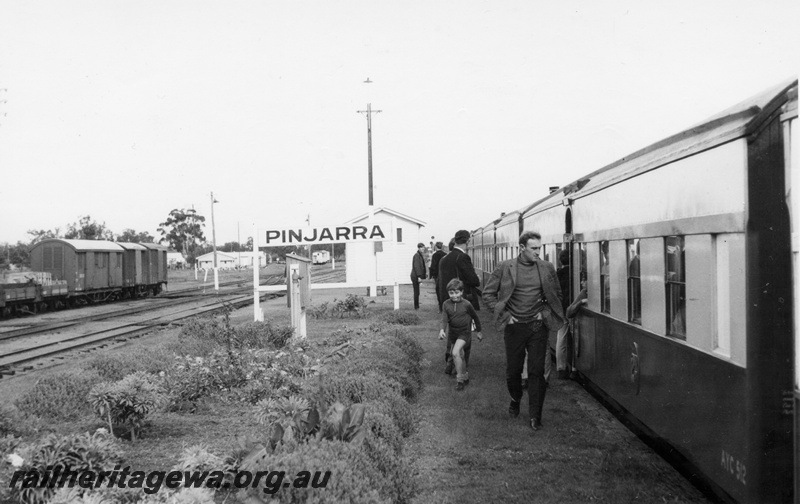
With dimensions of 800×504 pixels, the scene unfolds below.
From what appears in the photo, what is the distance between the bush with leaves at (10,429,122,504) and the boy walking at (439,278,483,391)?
4.83m

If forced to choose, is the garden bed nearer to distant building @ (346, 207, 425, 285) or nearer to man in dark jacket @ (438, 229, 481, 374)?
man in dark jacket @ (438, 229, 481, 374)

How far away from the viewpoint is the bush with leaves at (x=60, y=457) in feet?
15.0

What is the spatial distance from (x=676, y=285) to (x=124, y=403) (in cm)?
476

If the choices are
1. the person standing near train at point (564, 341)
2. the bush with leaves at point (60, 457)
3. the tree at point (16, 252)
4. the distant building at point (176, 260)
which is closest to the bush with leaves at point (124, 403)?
the bush with leaves at point (60, 457)

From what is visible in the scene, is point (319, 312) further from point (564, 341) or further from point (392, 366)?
point (392, 366)

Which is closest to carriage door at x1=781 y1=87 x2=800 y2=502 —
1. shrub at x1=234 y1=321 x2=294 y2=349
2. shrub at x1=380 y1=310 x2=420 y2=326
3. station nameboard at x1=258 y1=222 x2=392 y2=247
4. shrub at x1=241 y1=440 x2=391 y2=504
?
shrub at x1=241 y1=440 x2=391 y2=504

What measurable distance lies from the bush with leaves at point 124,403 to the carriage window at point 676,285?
14.8 feet

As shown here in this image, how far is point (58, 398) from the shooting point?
8453 millimetres

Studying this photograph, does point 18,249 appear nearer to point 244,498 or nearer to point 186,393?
point 186,393

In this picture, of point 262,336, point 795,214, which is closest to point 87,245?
point 262,336

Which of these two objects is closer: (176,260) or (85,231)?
(85,231)

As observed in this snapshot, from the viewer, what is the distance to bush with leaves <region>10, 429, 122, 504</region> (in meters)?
4.56

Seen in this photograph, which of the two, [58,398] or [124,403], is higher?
[124,403]

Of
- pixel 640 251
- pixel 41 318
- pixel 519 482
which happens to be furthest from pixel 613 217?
pixel 41 318
